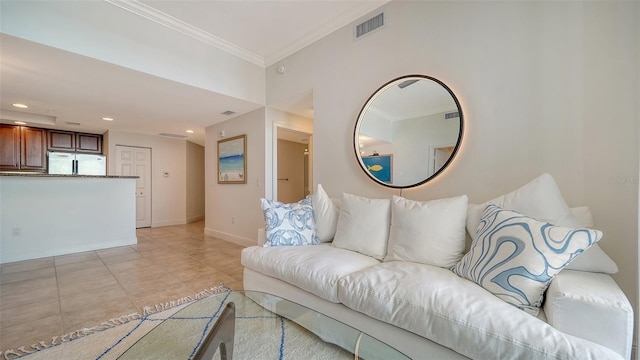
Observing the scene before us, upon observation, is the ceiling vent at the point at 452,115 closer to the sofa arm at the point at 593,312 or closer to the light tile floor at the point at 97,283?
the sofa arm at the point at 593,312

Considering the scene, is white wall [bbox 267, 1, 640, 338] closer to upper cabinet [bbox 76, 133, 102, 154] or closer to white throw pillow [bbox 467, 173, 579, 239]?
white throw pillow [bbox 467, 173, 579, 239]

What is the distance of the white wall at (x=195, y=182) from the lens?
647cm

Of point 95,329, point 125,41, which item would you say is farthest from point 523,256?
point 125,41

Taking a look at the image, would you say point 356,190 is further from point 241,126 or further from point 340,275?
point 241,126

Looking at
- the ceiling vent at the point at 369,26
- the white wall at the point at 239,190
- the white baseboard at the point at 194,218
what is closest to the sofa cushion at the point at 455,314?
the ceiling vent at the point at 369,26

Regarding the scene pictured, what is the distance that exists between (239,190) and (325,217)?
235cm

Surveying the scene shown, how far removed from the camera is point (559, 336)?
34.4 inches

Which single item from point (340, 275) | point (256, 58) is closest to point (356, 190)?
point (340, 275)

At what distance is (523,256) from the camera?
1127 mm

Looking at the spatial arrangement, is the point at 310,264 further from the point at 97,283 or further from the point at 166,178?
the point at 166,178

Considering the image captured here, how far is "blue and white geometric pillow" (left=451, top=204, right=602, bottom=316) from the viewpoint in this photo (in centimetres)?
106

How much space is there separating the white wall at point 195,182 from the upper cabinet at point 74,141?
1783mm

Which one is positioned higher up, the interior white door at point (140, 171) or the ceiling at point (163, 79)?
the ceiling at point (163, 79)

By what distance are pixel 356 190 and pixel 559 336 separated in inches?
74.3
